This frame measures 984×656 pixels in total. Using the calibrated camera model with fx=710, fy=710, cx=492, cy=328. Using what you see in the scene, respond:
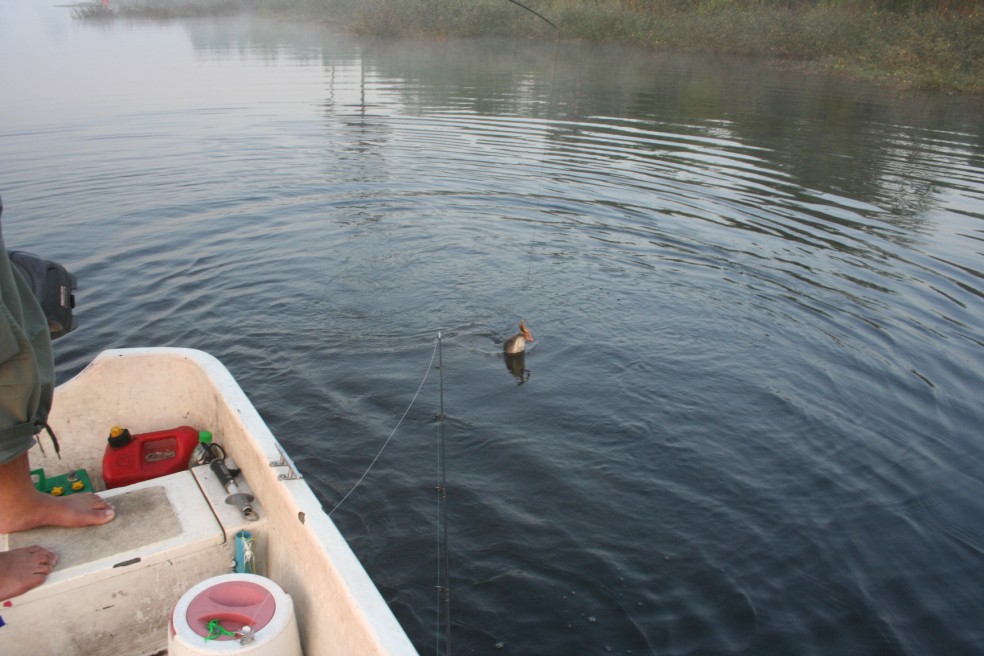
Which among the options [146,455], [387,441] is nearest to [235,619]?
[146,455]

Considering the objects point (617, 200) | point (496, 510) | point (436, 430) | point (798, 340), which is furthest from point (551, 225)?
point (496, 510)

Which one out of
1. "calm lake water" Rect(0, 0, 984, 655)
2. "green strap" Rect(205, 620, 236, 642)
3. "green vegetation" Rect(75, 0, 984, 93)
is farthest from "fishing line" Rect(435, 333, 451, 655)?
"green vegetation" Rect(75, 0, 984, 93)

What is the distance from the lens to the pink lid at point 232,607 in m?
3.29

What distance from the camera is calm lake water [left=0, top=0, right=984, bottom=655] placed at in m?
5.05

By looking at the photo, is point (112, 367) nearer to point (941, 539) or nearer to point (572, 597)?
point (572, 597)

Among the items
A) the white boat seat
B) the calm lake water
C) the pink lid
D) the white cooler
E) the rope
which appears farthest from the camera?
the rope

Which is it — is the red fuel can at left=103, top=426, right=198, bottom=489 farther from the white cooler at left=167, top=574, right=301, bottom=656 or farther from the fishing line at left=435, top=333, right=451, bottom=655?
the fishing line at left=435, top=333, right=451, bottom=655

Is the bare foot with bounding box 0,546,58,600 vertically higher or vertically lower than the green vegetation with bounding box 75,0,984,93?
lower

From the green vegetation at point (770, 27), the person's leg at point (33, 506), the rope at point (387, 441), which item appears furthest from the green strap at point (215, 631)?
the green vegetation at point (770, 27)

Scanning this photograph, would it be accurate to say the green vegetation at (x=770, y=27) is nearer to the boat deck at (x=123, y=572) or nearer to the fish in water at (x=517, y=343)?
the fish in water at (x=517, y=343)

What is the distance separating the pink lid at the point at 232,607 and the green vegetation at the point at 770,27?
1270 inches

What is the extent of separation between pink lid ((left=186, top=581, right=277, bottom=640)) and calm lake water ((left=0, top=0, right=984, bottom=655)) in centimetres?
149

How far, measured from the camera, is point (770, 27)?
3678 cm

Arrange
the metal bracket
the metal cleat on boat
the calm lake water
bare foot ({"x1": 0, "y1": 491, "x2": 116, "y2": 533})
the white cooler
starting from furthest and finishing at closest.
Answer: the calm lake water → the metal cleat on boat → the metal bracket → bare foot ({"x1": 0, "y1": 491, "x2": 116, "y2": 533}) → the white cooler
